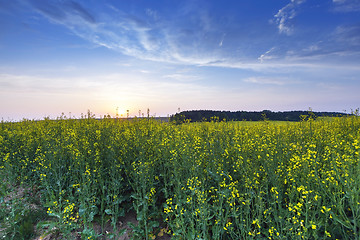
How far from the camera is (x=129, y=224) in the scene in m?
4.59

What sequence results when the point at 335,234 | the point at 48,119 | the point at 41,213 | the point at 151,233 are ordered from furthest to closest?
the point at 48,119 → the point at 41,213 → the point at 151,233 → the point at 335,234

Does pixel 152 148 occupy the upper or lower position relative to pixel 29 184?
upper

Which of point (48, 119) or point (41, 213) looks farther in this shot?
point (48, 119)

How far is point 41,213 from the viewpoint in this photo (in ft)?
18.7

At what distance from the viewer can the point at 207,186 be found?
4.80 meters

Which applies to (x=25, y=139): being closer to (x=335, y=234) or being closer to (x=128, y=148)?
(x=128, y=148)

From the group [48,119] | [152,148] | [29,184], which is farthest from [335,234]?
[48,119]

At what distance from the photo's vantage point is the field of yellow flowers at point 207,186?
356 centimetres

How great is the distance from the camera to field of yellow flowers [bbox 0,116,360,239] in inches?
140

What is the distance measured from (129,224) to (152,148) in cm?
210

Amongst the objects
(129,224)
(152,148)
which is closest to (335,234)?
(129,224)

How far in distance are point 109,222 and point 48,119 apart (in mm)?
9447

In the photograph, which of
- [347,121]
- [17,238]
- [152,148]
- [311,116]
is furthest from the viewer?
[347,121]

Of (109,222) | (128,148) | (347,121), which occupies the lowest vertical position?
(109,222)
